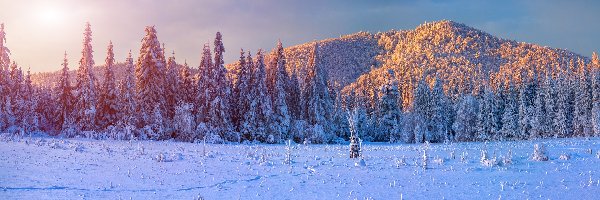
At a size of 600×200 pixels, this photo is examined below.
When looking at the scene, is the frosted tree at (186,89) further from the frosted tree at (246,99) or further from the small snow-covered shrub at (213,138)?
the small snow-covered shrub at (213,138)

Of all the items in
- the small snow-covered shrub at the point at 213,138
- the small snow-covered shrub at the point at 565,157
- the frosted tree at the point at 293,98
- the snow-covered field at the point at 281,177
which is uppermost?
the frosted tree at the point at 293,98

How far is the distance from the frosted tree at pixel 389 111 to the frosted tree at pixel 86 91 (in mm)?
34143

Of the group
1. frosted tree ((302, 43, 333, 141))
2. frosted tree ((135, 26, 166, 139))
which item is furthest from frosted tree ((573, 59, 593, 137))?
frosted tree ((135, 26, 166, 139))

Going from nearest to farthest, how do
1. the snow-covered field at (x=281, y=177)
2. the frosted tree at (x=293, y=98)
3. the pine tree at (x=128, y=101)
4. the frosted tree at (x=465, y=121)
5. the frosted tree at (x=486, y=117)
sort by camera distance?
the snow-covered field at (x=281, y=177) → the pine tree at (x=128, y=101) → the frosted tree at (x=293, y=98) → the frosted tree at (x=486, y=117) → the frosted tree at (x=465, y=121)

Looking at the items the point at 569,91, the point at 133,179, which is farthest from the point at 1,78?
the point at 569,91

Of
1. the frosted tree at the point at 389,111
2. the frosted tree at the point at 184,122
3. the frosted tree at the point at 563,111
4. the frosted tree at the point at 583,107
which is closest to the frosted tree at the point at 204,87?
the frosted tree at the point at 184,122

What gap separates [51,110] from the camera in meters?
61.7

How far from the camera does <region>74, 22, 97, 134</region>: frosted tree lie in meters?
53.0

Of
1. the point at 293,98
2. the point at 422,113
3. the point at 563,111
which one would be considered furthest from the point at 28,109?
the point at 563,111

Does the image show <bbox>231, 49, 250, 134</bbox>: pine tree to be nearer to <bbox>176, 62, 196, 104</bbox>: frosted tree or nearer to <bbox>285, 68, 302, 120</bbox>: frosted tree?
<bbox>176, 62, 196, 104</bbox>: frosted tree

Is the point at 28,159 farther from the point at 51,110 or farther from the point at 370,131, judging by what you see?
the point at 370,131

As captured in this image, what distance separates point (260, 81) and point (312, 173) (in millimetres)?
37578

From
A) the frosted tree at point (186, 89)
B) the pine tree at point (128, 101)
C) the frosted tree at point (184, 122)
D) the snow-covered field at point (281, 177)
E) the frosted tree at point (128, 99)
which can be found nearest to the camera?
the snow-covered field at point (281, 177)

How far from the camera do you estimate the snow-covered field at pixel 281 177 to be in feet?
51.7
